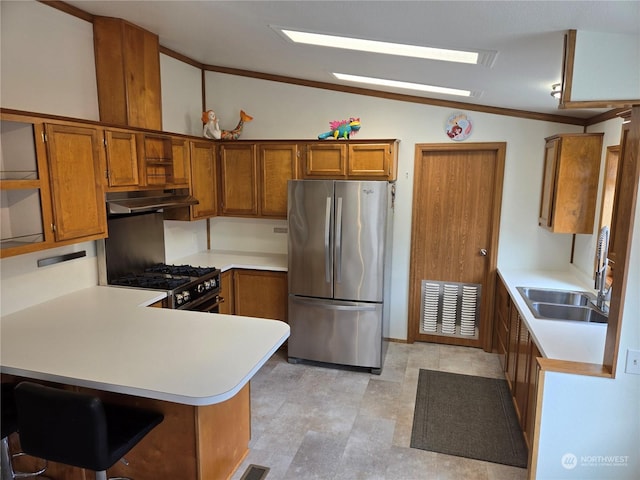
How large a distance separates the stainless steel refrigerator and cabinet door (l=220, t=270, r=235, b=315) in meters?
0.65

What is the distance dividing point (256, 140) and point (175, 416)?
2.90 m

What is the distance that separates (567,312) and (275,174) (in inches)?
111

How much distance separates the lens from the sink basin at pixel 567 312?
2.95 m

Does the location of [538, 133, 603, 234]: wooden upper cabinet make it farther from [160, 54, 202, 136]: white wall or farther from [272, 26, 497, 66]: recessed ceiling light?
[160, 54, 202, 136]: white wall

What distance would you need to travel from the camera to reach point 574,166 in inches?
134

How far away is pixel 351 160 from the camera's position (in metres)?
4.04

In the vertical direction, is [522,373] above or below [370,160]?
below

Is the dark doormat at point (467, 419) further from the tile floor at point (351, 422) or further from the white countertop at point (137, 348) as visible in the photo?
the white countertop at point (137, 348)

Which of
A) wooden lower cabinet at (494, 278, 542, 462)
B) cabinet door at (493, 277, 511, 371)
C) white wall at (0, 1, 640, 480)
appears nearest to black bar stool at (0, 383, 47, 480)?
white wall at (0, 1, 640, 480)

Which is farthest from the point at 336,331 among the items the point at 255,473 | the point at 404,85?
the point at 404,85

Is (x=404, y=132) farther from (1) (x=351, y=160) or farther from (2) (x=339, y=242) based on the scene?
(2) (x=339, y=242)

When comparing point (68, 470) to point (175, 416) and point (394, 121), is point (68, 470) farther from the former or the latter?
point (394, 121)

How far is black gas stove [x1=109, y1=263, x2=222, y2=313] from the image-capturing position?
3.20 m

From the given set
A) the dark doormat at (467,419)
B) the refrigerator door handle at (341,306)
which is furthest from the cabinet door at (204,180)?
the dark doormat at (467,419)
